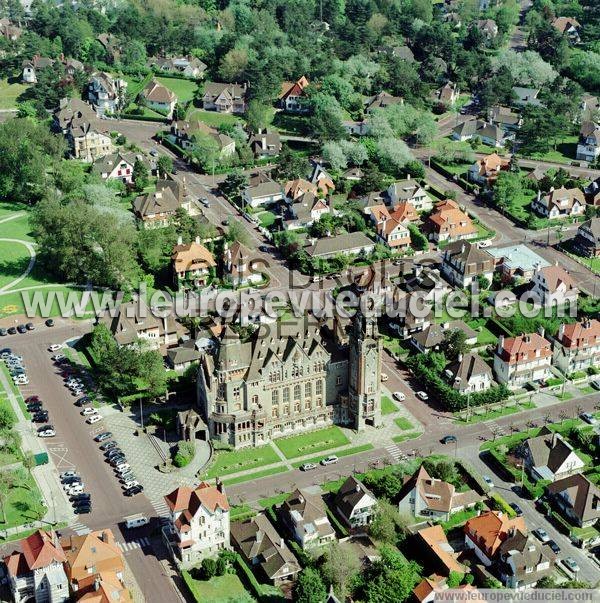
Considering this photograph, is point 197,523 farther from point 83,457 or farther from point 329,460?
point 83,457

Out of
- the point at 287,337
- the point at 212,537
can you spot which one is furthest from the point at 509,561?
the point at 287,337

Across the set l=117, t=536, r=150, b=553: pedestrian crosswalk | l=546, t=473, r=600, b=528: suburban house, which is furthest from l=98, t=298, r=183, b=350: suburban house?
l=546, t=473, r=600, b=528: suburban house

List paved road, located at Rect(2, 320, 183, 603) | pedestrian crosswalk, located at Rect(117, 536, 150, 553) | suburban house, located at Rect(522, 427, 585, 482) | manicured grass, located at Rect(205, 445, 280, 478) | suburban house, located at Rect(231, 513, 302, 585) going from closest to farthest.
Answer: suburban house, located at Rect(231, 513, 302, 585) → paved road, located at Rect(2, 320, 183, 603) → pedestrian crosswalk, located at Rect(117, 536, 150, 553) → suburban house, located at Rect(522, 427, 585, 482) → manicured grass, located at Rect(205, 445, 280, 478)

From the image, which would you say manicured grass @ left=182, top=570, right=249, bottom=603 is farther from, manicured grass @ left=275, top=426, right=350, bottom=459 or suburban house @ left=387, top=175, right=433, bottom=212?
suburban house @ left=387, top=175, right=433, bottom=212

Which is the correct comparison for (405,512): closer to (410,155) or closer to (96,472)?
(96,472)

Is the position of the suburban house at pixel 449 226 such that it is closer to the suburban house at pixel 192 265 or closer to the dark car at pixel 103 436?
the suburban house at pixel 192 265

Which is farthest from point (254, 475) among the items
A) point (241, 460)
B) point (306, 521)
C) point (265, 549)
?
point (265, 549)
